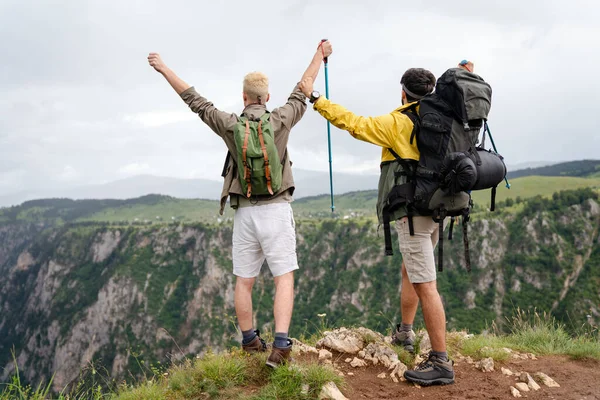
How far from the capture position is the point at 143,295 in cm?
17750

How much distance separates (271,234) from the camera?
5.62 meters

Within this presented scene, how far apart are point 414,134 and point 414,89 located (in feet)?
2.88

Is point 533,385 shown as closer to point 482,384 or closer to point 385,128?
point 482,384

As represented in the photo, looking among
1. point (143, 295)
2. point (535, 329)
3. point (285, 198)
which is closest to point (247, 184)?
point (285, 198)

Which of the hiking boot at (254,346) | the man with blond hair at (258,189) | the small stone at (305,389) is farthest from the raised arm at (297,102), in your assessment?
the small stone at (305,389)

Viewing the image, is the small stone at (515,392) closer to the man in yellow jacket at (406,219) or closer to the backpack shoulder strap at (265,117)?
the man in yellow jacket at (406,219)

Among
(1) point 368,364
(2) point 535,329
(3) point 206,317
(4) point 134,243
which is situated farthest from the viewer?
(4) point 134,243

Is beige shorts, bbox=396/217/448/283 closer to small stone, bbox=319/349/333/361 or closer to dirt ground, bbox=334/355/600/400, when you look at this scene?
dirt ground, bbox=334/355/600/400

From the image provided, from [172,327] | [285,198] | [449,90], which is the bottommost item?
[172,327]

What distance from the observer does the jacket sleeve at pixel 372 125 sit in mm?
5590

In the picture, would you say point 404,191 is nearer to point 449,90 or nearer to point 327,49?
point 449,90

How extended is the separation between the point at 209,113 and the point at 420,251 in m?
3.01

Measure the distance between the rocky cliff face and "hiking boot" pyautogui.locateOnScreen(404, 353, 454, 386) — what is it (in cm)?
9638

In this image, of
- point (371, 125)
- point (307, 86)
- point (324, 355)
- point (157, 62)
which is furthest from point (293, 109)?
point (324, 355)
